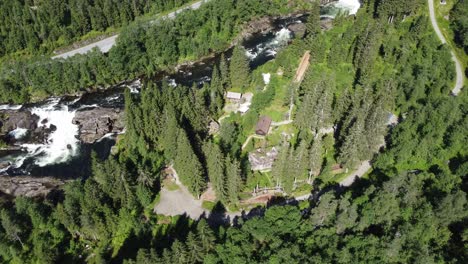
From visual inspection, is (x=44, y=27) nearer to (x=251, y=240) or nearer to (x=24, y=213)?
(x=24, y=213)

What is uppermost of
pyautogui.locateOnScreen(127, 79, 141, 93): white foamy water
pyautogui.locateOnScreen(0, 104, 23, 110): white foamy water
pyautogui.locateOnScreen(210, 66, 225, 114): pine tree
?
pyautogui.locateOnScreen(210, 66, 225, 114): pine tree

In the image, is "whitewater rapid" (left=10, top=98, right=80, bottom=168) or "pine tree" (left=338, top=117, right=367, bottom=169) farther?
"whitewater rapid" (left=10, top=98, right=80, bottom=168)

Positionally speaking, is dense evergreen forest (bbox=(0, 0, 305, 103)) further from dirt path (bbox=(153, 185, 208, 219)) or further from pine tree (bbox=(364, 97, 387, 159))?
pine tree (bbox=(364, 97, 387, 159))

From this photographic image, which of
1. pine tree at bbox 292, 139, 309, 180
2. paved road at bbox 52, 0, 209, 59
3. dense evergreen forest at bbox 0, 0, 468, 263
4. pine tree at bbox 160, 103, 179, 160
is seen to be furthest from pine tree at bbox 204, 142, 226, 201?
paved road at bbox 52, 0, 209, 59

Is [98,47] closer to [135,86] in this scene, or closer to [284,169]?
[135,86]

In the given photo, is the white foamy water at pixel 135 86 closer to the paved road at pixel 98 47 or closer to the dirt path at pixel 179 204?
the paved road at pixel 98 47

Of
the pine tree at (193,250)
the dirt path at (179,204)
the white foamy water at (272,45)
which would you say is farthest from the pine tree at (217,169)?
the white foamy water at (272,45)
